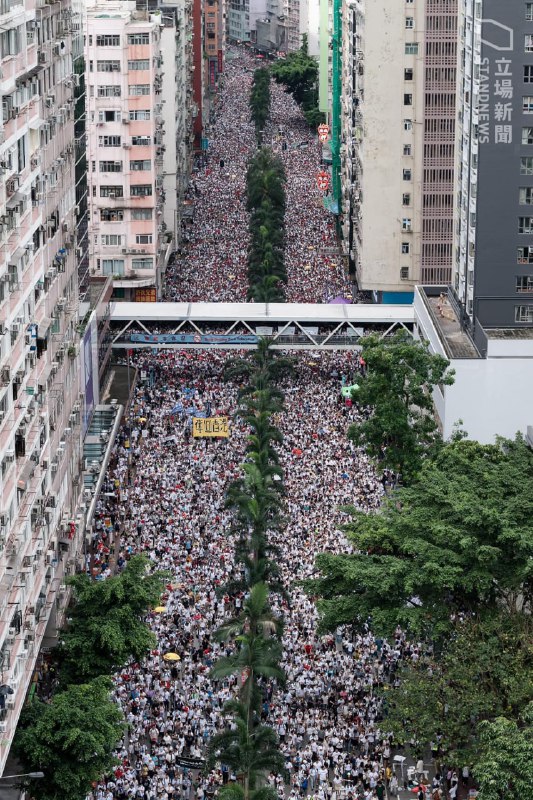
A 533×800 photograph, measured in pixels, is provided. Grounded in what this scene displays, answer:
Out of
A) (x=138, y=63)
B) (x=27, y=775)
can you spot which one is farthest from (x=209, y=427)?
(x=27, y=775)

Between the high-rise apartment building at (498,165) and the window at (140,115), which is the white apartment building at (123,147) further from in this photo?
the high-rise apartment building at (498,165)

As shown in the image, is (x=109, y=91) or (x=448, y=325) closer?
(x=448, y=325)

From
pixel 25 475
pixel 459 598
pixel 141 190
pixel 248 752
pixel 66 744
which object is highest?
pixel 141 190

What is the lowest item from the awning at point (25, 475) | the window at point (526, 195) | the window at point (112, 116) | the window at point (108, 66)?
the awning at point (25, 475)

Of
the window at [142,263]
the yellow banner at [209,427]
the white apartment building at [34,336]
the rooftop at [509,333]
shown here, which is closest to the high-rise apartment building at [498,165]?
the rooftop at [509,333]

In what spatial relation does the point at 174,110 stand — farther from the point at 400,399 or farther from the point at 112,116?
the point at 400,399

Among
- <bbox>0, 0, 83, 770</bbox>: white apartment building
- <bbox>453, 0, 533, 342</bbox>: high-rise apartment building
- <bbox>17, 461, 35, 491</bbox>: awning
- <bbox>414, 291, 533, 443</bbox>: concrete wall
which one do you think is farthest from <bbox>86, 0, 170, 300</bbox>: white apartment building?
<bbox>17, 461, 35, 491</bbox>: awning

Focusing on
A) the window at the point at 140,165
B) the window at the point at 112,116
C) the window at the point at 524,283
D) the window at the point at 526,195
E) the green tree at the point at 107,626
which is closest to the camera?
the green tree at the point at 107,626
